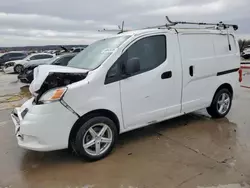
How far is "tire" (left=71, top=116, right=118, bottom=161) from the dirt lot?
0.46 feet

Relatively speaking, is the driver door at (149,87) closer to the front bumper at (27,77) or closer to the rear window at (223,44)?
the rear window at (223,44)

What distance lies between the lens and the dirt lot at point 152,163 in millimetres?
3230

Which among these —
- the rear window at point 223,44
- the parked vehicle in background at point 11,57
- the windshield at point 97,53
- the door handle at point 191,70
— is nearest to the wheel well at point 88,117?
the windshield at point 97,53

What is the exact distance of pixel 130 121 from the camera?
13.4 feet

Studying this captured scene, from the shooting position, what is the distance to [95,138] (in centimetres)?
377

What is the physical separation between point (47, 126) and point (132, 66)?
1.46 metres

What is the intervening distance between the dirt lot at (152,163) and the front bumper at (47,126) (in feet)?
1.31

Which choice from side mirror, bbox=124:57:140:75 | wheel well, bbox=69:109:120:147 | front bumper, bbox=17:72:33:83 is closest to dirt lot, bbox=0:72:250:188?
wheel well, bbox=69:109:120:147

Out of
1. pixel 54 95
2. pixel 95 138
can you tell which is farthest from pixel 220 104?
pixel 54 95

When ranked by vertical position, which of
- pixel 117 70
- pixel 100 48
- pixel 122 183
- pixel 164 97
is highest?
pixel 100 48

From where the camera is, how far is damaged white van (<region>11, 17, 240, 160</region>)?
3496 mm

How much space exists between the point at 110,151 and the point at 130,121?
55 cm

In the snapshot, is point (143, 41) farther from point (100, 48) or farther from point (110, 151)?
point (110, 151)

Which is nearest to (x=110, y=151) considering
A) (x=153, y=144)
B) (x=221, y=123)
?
(x=153, y=144)
